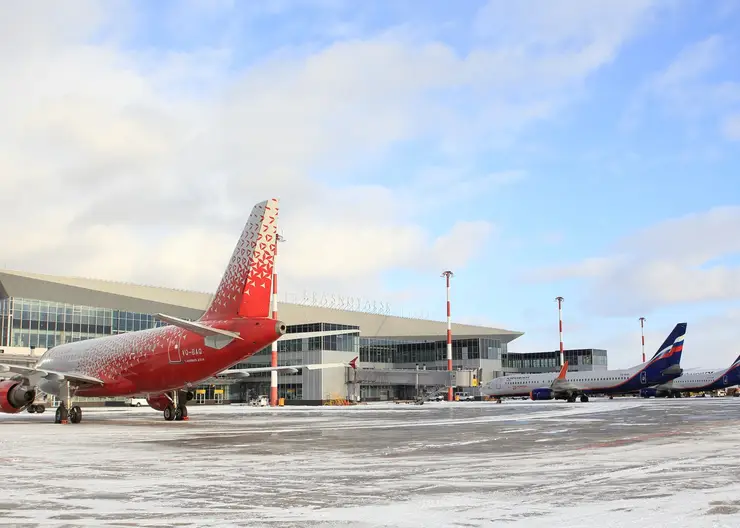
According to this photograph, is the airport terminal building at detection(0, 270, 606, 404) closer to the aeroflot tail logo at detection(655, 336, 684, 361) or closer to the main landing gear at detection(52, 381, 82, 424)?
the aeroflot tail logo at detection(655, 336, 684, 361)

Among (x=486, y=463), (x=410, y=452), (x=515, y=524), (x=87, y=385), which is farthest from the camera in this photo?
(x=87, y=385)

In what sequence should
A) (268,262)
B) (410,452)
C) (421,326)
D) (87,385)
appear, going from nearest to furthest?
(410,452) < (268,262) < (87,385) < (421,326)

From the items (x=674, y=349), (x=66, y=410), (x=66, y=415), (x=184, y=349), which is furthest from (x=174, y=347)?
(x=674, y=349)

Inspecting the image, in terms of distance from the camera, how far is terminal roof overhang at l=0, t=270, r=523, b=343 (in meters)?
85.5

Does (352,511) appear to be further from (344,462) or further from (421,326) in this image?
(421,326)

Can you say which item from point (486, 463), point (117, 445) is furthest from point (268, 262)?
point (486, 463)

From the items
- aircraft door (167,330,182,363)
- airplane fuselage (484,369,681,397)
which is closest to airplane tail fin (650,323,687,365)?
airplane fuselage (484,369,681,397)

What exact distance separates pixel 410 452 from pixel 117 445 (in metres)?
8.18

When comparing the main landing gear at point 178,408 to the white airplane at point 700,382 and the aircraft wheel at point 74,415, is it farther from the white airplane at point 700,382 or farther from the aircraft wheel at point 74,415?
the white airplane at point 700,382

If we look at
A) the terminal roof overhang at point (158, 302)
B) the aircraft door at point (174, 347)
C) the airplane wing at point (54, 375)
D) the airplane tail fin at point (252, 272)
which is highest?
the terminal roof overhang at point (158, 302)

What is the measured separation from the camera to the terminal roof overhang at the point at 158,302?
8550 centimetres

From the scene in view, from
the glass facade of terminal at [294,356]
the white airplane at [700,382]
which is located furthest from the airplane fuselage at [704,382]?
the glass facade of terminal at [294,356]

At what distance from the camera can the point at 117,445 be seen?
62.0 feet

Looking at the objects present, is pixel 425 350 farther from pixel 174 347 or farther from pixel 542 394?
pixel 174 347
